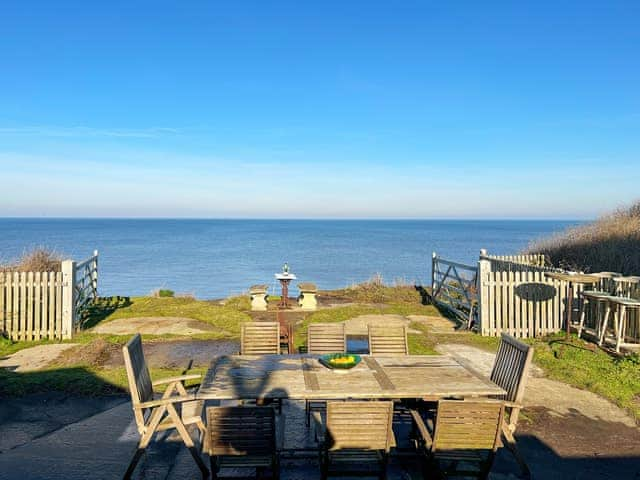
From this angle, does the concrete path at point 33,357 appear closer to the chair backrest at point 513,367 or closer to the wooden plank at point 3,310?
the wooden plank at point 3,310

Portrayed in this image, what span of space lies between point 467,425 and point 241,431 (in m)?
1.73

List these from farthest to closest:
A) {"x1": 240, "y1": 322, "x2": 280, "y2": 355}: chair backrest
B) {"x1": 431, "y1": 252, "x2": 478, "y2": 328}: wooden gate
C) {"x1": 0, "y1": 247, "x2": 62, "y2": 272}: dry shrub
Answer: {"x1": 0, "y1": 247, "x2": 62, "y2": 272}: dry shrub < {"x1": 431, "y1": 252, "x2": 478, "y2": 328}: wooden gate < {"x1": 240, "y1": 322, "x2": 280, "y2": 355}: chair backrest

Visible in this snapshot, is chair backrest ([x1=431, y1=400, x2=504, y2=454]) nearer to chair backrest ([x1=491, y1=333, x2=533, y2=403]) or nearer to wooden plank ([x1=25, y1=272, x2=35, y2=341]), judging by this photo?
chair backrest ([x1=491, y1=333, x2=533, y2=403])

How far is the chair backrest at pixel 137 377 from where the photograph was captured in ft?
13.3

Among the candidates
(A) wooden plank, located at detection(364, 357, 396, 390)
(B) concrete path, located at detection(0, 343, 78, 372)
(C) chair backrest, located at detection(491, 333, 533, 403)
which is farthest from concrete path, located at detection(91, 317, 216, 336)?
(C) chair backrest, located at detection(491, 333, 533, 403)

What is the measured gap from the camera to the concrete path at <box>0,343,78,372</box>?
24.1 ft

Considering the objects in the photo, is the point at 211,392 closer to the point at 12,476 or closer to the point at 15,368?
the point at 12,476

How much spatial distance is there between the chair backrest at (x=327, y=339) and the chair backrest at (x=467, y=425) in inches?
99.3

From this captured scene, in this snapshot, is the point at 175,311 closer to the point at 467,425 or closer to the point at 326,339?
the point at 326,339

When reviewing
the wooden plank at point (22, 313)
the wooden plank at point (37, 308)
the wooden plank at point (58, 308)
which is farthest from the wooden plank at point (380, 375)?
the wooden plank at point (22, 313)

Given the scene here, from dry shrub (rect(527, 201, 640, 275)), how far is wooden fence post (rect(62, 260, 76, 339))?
36.8 ft

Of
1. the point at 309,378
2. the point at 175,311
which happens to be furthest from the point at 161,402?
the point at 175,311

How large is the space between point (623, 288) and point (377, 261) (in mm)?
38560

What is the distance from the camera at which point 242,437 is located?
3.47 m
